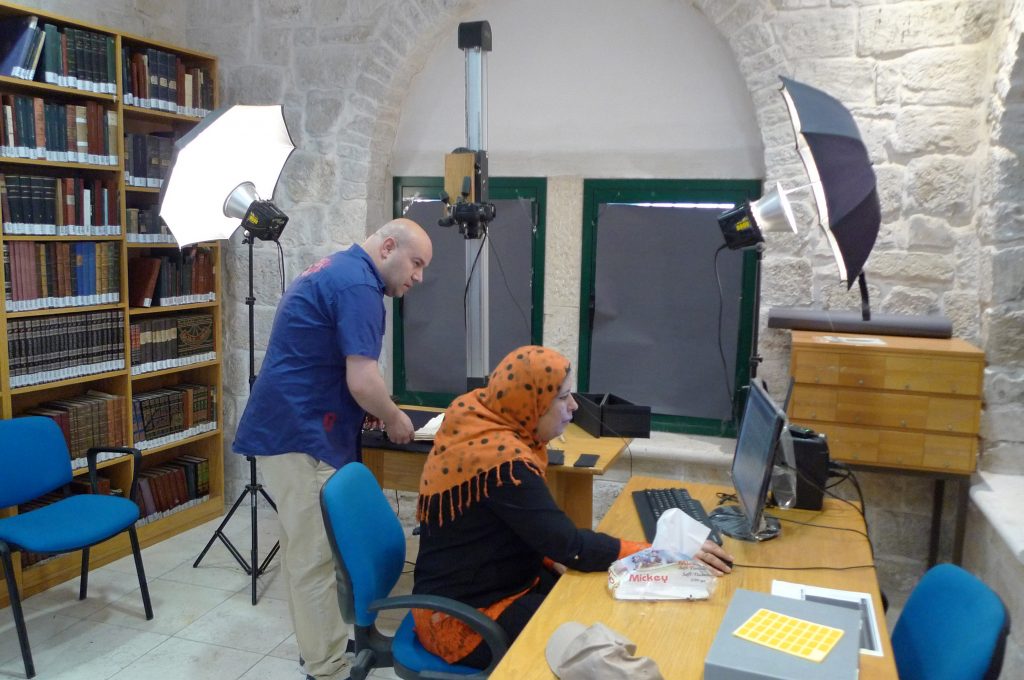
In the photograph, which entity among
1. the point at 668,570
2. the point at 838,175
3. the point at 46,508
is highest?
the point at 838,175

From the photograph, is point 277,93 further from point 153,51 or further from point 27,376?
point 27,376

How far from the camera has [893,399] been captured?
3.01 m

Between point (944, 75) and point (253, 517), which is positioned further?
point (253, 517)

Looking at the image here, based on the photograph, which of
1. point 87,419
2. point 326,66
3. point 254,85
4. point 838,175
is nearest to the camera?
point 838,175

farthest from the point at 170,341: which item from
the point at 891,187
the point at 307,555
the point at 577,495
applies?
the point at 891,187

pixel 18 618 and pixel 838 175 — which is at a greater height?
pixel 838 175

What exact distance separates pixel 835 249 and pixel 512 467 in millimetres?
→ 1193

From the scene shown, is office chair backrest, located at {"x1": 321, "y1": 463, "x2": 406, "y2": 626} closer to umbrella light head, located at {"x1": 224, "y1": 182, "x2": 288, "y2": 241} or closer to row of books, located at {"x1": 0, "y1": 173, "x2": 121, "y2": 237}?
umbrella light head, located at {"x1": 224, "y1": 182, "x2": 288, "y2": 241}

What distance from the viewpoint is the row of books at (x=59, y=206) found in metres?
3.33

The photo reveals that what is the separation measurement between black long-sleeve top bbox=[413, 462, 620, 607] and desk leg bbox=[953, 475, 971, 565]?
183 centimetres

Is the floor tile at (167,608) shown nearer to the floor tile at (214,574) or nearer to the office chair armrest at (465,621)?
the floor tile at (214,574)

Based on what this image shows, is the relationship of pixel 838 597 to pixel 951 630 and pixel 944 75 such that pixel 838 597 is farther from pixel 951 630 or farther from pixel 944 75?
pixel 944 75

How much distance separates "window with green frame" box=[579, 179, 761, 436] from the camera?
12.7 feet

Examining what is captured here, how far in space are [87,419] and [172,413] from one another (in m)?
0.50
